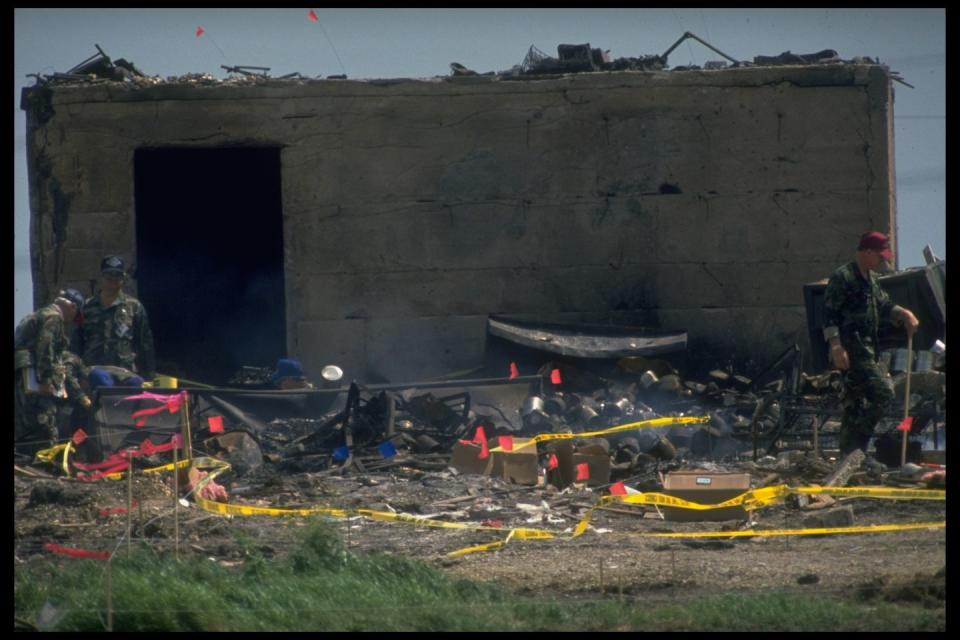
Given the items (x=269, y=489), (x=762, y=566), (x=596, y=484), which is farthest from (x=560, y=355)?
(x=762, y=566)

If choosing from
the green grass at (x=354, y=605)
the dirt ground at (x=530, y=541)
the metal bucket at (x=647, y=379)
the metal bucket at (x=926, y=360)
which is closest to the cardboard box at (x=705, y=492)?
the dirt ground at (x=530, y=541)

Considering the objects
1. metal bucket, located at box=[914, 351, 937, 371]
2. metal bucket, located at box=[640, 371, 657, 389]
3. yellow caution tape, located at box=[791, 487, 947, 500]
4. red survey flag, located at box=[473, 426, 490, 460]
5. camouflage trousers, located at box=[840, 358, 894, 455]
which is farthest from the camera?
metal bucket, located at box=[640, 371, 657, 389]

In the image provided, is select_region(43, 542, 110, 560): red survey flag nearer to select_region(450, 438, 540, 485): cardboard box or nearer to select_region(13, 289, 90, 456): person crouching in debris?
select_region(450, 438, 540, 485): cardboard box

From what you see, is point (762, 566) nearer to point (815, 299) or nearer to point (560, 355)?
point (815, 299)

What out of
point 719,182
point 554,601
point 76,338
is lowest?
point 554,601

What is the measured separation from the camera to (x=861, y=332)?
10.4 m

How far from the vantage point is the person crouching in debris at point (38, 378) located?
11.5 meters

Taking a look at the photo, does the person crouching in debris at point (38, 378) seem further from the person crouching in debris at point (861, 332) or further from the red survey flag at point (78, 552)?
the person crouching in debris at point (861, 332)

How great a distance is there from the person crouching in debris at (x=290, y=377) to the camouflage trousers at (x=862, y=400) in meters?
4.86

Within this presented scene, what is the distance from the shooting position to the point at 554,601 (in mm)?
6539

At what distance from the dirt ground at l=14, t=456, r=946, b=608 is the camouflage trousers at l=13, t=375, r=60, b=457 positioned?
121cm

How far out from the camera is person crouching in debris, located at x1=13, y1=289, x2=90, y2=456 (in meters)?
11.5

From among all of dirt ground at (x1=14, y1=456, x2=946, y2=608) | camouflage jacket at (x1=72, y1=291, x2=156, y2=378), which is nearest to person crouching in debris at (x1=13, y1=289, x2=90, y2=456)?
camouflage jacket at (x1=72, y1=291, x2=156, y2=378)

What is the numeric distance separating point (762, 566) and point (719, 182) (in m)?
7.62
